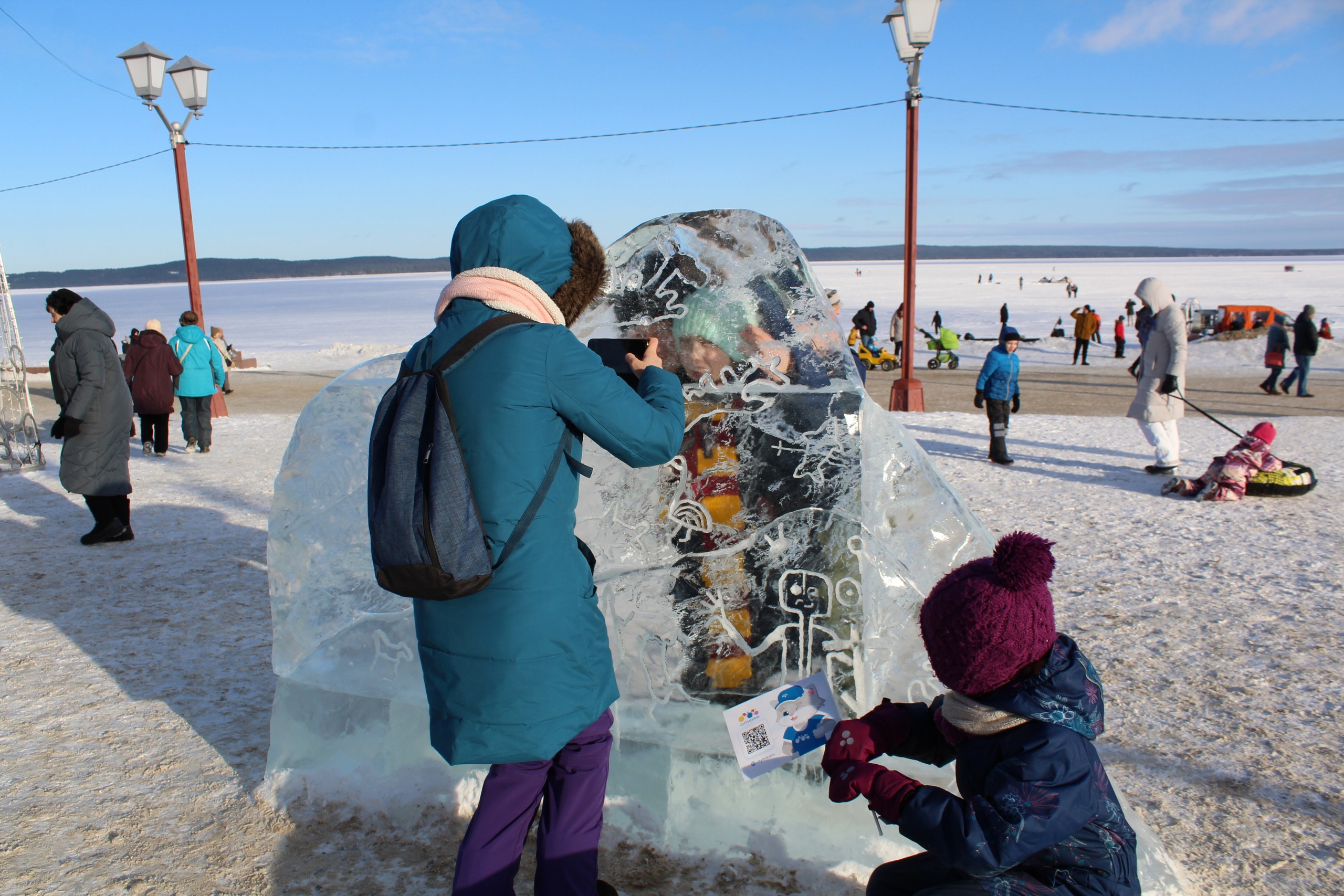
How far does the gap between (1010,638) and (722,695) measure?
1163 mm

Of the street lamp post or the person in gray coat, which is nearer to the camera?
the person in gray coat

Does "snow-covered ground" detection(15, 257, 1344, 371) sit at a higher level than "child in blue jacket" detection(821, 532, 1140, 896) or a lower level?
→ higher

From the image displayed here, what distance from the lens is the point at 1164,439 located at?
6500 millimetres

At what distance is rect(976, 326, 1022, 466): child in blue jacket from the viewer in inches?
280

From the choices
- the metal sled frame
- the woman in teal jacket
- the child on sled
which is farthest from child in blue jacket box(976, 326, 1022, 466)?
the metal sled frame

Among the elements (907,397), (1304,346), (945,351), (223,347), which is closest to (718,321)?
(907,397)

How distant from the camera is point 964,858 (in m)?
1.44

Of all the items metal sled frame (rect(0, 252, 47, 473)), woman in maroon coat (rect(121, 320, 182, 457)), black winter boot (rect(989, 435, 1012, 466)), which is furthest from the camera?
woman in maroon coat (rect(121, 320, 182, 457))

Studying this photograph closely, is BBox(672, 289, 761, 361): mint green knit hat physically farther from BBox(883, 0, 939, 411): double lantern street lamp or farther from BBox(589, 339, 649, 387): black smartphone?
BBox(883, 0, 939, 411): double lantern street lamp

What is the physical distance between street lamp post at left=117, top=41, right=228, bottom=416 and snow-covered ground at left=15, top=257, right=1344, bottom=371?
8174 millimetres

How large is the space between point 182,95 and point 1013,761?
11.8 metres

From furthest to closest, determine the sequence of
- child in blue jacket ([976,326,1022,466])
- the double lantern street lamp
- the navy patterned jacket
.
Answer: the double lantern street lamp → child in blue jacket ([976,326,1022,466]) → the navy patterned jacket

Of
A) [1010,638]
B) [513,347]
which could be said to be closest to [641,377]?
[513,347]

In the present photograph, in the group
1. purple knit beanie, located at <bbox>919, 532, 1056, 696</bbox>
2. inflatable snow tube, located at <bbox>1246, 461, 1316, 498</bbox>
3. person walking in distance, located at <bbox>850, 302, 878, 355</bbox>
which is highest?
person walking in distance, located at <bbox>850, 302, 878, 355</bbox>
